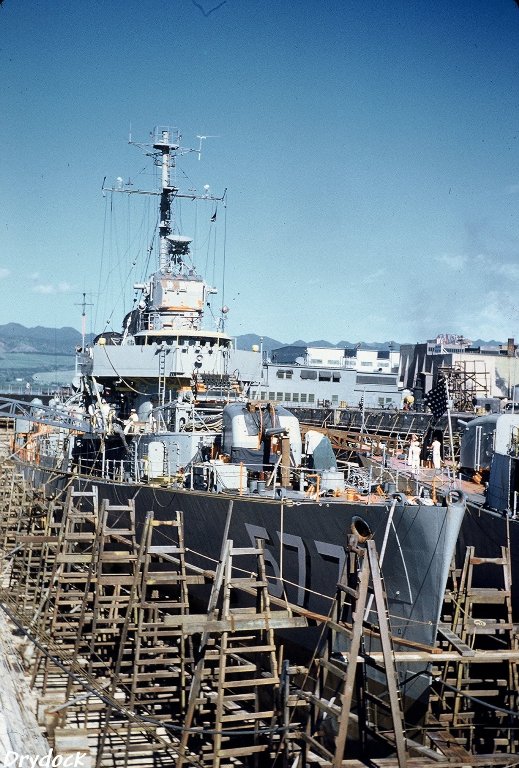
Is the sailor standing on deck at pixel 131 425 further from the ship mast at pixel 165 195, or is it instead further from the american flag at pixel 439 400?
the american flag at pixel 439 400

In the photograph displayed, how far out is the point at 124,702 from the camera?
15336mm

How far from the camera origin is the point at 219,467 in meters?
18.3

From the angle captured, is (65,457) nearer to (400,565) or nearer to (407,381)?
(400,565)

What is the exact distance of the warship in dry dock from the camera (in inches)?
553

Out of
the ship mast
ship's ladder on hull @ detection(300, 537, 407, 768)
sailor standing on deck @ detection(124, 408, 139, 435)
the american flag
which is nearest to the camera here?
ship's ladder on hull @ detection(300, 537, 407, 768)

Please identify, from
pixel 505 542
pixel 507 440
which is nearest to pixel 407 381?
pixel 507 440

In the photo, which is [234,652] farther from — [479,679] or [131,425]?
[131,425]

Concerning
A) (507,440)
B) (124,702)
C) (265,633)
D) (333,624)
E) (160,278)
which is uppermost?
(160,278)

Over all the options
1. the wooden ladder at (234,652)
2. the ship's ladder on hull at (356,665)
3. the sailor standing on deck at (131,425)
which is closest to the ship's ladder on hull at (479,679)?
Answer: the ship's ladder on hull at (356,665)

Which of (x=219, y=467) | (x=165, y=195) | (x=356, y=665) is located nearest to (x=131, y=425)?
(x=219, y=467)

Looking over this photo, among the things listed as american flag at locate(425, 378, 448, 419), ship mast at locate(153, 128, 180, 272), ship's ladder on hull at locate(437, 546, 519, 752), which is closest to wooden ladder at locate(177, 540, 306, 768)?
ship's ladder on hull at locate(437, 546, 519, 752)

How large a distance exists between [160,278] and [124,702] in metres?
14.8

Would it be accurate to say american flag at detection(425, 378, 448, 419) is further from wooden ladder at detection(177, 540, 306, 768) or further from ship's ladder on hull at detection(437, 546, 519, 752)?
wooden ladder at detection(177, 540, 306, 768)

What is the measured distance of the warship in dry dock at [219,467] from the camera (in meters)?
14.1
